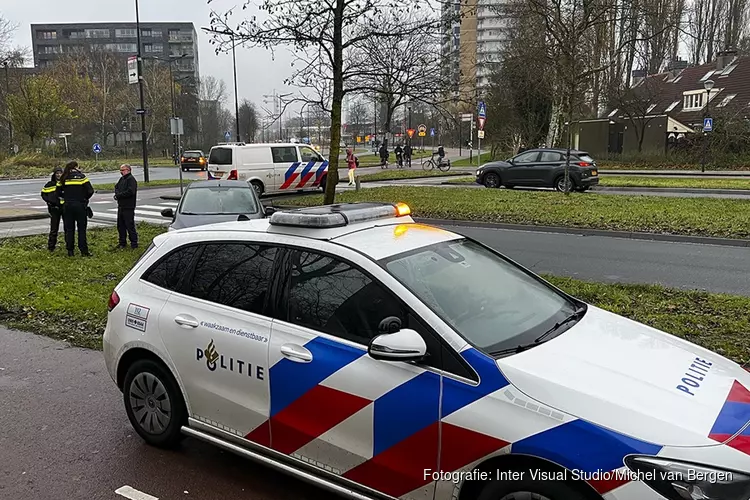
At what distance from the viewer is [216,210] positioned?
37.0 ft

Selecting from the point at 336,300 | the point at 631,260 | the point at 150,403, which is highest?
the point at 336,300

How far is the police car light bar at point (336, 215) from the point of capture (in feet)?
11.7

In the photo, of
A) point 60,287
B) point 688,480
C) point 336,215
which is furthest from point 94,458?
point 60,287

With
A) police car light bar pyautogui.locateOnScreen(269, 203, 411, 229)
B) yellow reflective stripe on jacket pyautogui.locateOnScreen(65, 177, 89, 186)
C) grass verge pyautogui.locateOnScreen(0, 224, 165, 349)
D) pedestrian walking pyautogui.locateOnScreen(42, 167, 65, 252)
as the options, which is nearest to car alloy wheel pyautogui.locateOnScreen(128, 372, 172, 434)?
police car light bar pyautogui.locateOnScreen(269, 203, 411, 229)

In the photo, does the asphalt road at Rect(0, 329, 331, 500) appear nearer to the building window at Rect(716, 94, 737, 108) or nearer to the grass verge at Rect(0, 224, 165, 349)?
the grass verge at Rect(0, 224, 165, 349)

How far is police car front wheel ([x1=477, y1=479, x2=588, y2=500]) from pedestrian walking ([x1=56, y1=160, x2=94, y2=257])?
417 inches

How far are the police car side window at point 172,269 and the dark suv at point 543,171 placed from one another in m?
18.7

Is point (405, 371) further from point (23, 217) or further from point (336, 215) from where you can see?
point (23, 217)

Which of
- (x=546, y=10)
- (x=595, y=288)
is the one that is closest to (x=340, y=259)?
(x=595, y=288)

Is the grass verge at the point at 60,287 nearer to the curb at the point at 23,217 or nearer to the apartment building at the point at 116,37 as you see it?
the curb at the point at 23,217

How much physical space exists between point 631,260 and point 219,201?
7495 millimetres

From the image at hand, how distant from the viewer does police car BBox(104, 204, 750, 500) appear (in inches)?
96.6

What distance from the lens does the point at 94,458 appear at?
13.0 feet

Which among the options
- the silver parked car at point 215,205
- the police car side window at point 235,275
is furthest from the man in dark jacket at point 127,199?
the police car side window at point 235,275
